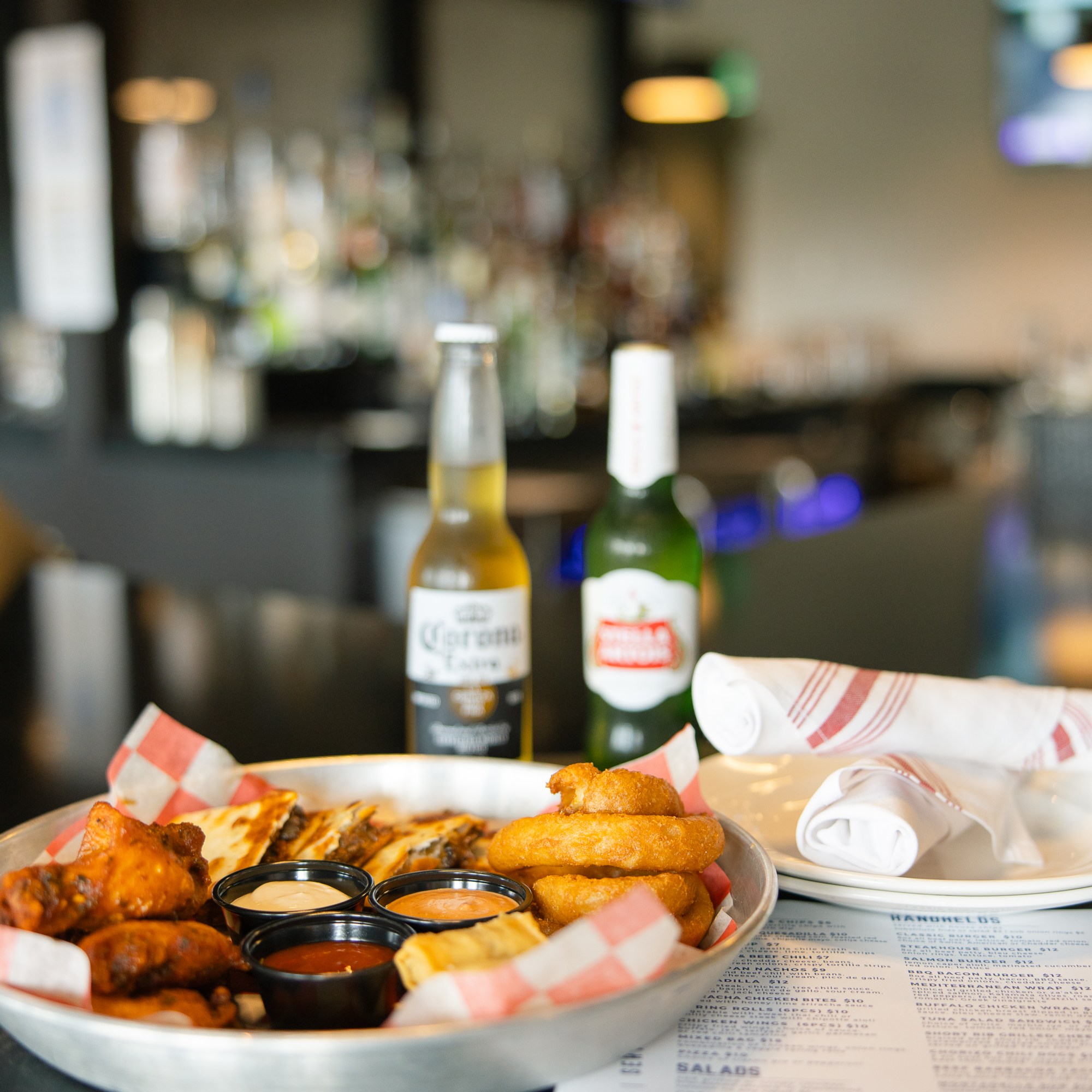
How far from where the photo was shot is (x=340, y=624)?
1491 mm

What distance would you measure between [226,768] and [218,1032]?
35 centimetres

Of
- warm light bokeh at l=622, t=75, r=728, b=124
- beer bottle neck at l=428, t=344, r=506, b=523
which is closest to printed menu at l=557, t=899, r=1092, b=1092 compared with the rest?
beer bottle neck at l=428, t=344, r=506, b=523

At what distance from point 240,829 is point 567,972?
0.28 meters

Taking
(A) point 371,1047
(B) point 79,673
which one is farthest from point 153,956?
(B) point 79,673

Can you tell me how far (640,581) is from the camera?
85cm

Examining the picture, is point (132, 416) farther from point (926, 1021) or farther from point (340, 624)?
point (926, 1021)

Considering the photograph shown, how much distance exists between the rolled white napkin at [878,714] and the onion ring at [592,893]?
147 mm

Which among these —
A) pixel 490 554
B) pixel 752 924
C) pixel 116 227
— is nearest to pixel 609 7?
pixel 116 227

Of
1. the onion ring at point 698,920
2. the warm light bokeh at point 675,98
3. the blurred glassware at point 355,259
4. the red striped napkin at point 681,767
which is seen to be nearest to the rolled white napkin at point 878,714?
the red striped napkin at point 681,767

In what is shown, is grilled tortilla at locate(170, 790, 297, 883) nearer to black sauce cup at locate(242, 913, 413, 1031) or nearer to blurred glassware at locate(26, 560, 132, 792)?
black sauce cup at locate(242, 913, 413, 1031)

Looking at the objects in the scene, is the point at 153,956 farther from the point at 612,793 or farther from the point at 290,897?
the point at 612,793

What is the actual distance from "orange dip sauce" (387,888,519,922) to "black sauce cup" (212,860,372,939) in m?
0.02

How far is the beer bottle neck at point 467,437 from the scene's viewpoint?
87 centimetres

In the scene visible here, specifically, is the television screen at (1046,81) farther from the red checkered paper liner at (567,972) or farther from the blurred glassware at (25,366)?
the red checkered paper liner at (567,972)
